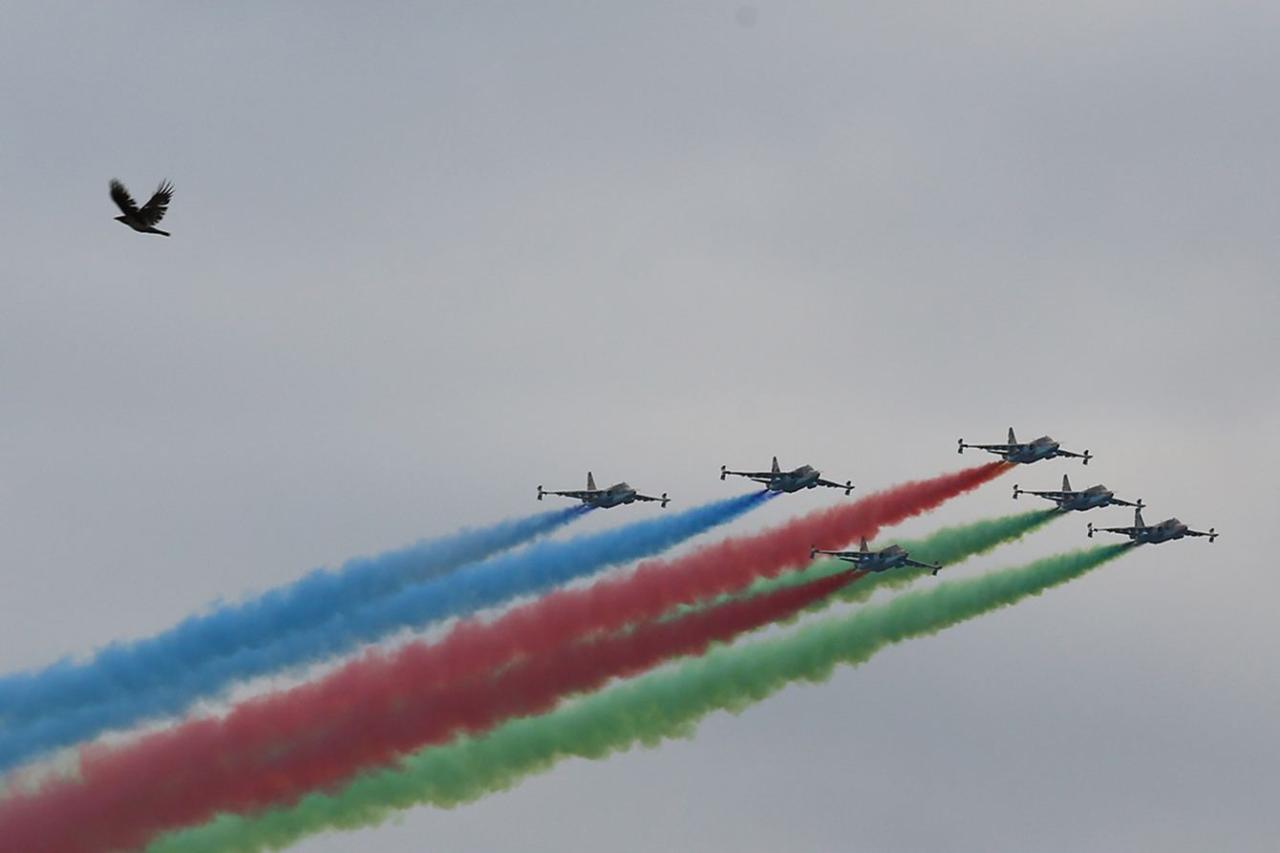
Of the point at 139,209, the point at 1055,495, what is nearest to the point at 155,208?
the point at 139,209

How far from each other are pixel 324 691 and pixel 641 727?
1222 centimetres

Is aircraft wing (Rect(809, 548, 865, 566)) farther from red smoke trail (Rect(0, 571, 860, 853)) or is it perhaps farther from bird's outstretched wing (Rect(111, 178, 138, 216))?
bird's outstretched wing (Rect(111, 178, 138, 216))

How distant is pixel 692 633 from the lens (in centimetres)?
13762

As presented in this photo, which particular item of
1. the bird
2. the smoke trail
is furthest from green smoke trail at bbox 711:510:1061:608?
the bird

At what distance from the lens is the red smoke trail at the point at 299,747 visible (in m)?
130

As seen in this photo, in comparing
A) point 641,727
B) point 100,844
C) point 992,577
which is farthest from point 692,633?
point 100,844

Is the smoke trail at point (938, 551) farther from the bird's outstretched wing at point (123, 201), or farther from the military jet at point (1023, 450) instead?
the bird's outstretched wing at point (123, 201)

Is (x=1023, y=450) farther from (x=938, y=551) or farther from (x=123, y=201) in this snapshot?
(x=123, y=201)

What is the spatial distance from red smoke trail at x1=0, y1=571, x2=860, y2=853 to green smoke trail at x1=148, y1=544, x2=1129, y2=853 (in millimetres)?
697

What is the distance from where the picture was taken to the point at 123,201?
335 feet

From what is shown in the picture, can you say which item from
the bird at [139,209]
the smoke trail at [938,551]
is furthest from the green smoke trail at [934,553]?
the bird at [139,209]

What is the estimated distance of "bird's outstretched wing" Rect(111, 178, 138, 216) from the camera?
101625 millimetres

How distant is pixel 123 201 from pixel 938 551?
5142cm

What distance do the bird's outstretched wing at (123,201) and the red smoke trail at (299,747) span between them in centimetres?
3460
